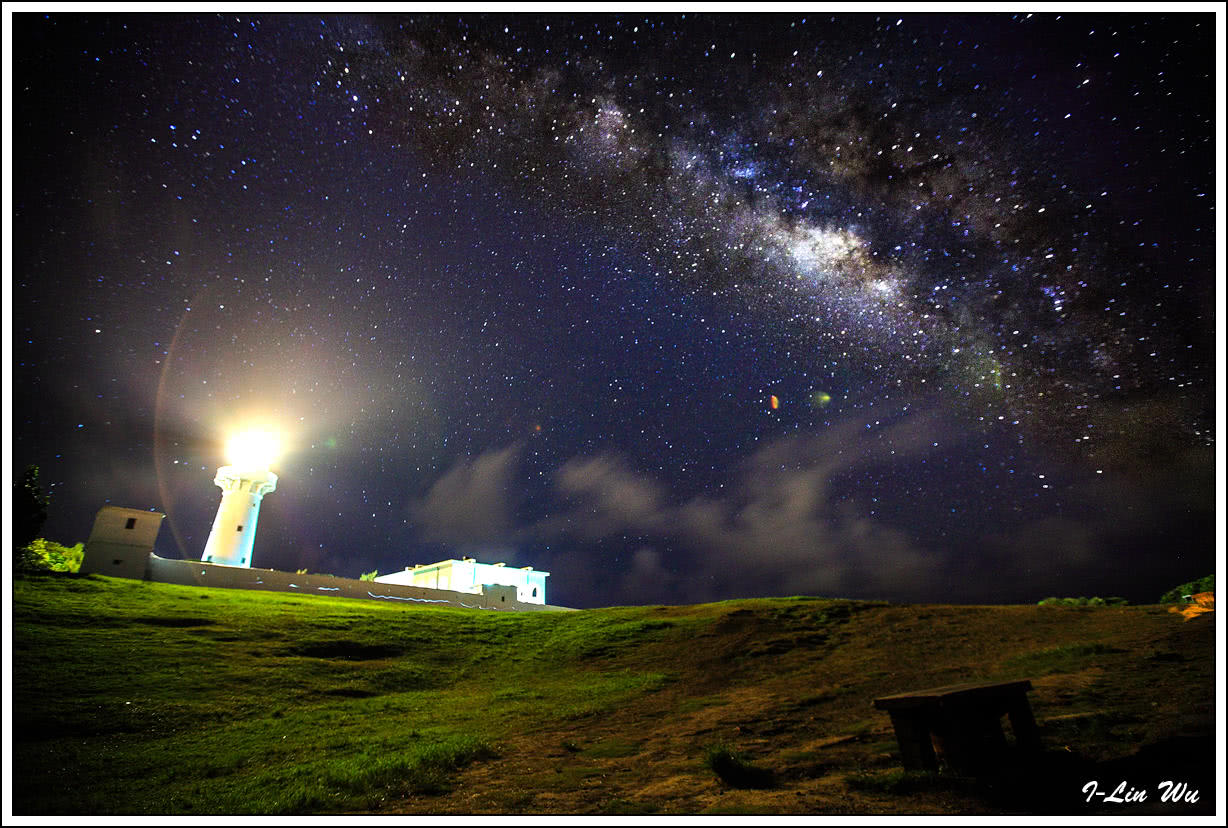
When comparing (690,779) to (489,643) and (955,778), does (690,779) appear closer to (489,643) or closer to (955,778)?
(955,778)

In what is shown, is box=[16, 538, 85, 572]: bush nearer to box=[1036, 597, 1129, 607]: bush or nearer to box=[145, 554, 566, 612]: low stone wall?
box=[145, 554, 566, 612]: low stone wall

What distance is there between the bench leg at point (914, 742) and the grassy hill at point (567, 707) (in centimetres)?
31

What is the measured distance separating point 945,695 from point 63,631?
24.1 metres

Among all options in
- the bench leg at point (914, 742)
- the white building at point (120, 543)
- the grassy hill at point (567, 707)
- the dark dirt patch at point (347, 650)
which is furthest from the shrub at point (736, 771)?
the white building at point (120, 543)

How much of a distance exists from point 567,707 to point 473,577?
51733 mm

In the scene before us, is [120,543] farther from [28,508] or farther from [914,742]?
[914,742]

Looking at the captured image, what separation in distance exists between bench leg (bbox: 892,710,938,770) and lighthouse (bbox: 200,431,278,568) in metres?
52.6

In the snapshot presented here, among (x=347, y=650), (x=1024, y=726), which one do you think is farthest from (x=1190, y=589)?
(x=347, y=650)

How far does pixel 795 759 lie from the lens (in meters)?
7.70

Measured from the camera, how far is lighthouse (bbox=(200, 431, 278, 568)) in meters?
47.5

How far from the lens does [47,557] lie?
33844mm

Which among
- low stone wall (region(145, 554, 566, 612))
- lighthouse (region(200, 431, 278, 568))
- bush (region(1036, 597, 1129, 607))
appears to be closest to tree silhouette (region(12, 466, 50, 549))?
low stone wall (region(145, 554, 566, 612))

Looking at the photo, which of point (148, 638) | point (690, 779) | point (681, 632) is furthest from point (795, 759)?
point (148, 638)

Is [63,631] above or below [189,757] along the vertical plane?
above
